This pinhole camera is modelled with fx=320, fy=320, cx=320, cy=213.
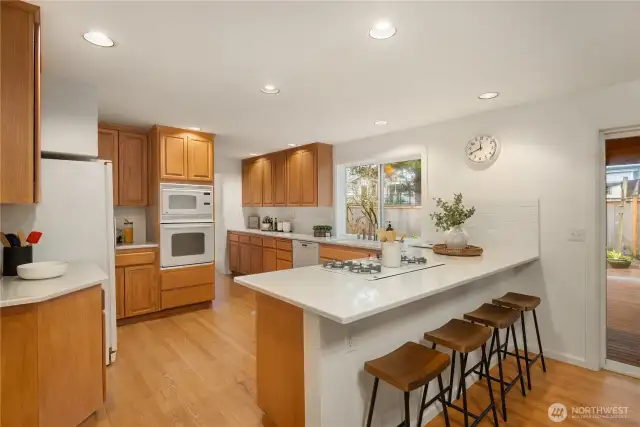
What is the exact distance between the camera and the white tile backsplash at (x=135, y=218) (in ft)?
13.5

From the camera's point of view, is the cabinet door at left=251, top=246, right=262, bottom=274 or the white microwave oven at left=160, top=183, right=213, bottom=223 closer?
the white microwave oven at left=160, top=183, right=213, bottom=223

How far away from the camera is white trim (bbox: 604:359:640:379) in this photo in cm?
253

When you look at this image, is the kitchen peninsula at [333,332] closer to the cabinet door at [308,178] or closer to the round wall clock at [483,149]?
the round wall clock at [483,149]

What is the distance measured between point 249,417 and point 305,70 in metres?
2.34

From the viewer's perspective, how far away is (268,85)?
2521 mm

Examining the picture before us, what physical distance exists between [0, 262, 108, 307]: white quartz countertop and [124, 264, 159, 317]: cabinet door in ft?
4.89

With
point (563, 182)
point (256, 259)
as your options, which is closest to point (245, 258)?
point (256, 259)

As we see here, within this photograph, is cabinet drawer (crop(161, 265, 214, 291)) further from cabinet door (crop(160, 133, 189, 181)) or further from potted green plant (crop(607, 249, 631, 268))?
potted green plant (crop(607, 249, 631, 268))

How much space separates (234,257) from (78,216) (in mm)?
3775

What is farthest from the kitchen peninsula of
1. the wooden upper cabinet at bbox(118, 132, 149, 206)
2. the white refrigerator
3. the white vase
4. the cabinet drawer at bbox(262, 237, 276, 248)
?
the cabinet drawer at bbox(262, 237, 276, 248)

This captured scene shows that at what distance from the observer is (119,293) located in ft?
11.6

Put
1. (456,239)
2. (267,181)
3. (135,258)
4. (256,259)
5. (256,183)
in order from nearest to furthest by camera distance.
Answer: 1. (456,239)
2. (135,258)
3. (256,259)
4. (267,181)
5. (256,183)

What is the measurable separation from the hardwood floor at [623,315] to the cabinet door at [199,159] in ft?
14.2

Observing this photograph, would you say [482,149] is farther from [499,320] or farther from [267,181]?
[267,181]
